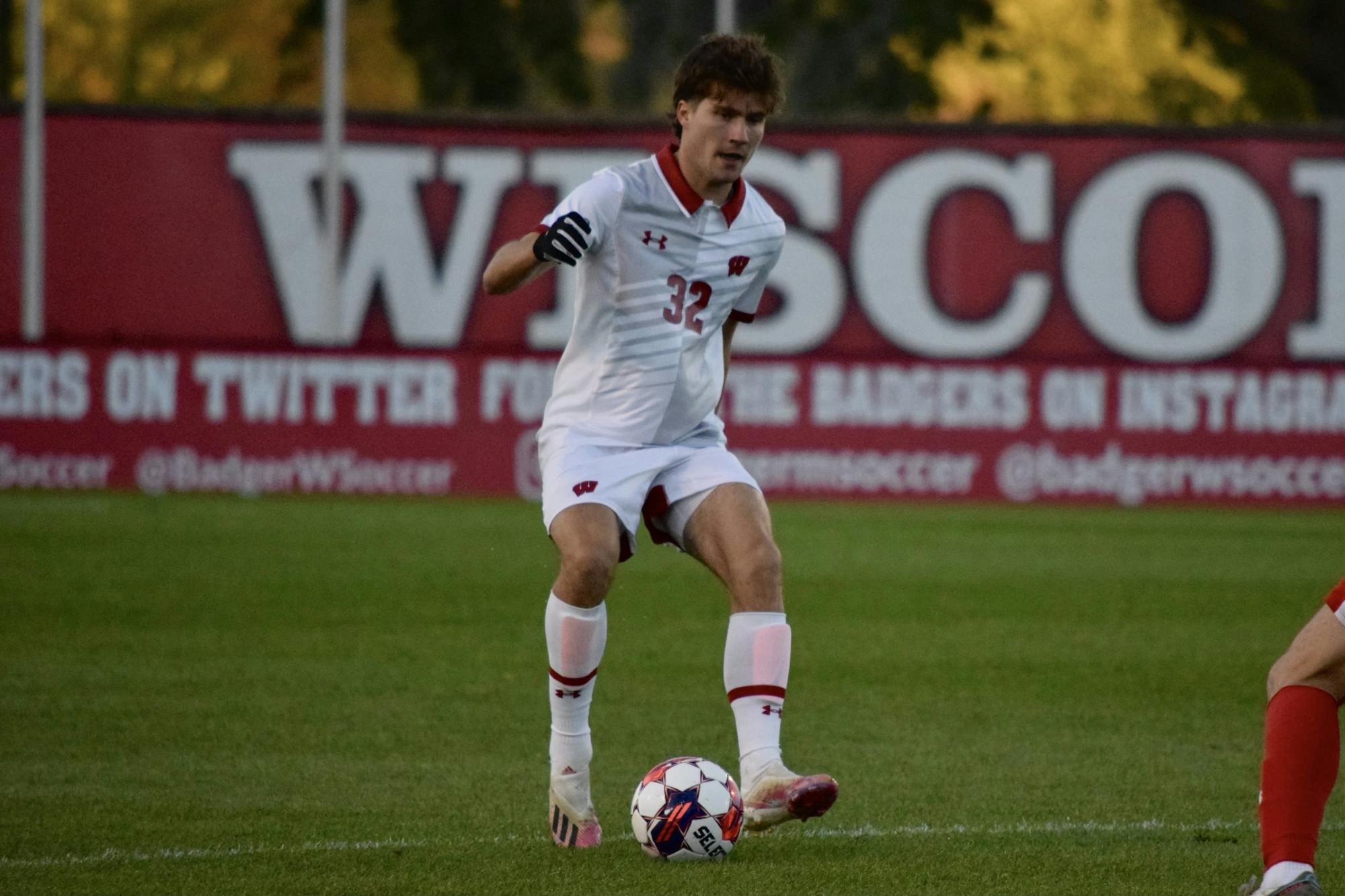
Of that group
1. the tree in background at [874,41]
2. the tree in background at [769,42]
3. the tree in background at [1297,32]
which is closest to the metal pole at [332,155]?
the tree in background at [769,42]

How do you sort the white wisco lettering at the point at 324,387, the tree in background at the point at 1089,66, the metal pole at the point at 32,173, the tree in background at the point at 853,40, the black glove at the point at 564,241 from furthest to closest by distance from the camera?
the tree in background at the point at 1089,66 < the tree in background at the point at 853,40 < the metal pole at the point at 32,173 < the white wisco lettering at the point at 324,387 < the black glove at the point at 564,241

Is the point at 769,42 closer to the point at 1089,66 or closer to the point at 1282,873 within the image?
the point at 1089,66

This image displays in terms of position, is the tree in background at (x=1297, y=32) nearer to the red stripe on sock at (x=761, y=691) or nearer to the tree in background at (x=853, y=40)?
the tree in background at (x=853, y=40)

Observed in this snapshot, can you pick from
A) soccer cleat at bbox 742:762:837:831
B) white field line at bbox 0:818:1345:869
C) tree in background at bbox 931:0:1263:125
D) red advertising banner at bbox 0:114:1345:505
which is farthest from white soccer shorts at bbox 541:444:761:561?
tree in background at bbox 931:0:1263:125

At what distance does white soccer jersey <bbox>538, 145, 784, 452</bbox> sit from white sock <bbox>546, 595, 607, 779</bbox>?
1.69 feet

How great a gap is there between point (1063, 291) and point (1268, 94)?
1717cm

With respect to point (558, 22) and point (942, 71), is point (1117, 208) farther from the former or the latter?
point (942, 71)

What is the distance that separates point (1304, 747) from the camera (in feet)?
15.1

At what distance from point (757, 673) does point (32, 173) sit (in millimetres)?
16052

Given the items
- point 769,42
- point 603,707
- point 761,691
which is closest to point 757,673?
point 761,691

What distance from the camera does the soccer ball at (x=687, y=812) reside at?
17.8 feet

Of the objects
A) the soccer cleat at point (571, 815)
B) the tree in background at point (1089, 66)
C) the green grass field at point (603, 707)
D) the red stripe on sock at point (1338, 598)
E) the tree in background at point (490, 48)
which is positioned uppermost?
the tree in background at point (1089, 66)

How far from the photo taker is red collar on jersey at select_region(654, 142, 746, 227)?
5.84m

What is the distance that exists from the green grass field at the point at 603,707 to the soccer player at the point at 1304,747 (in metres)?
0.66
